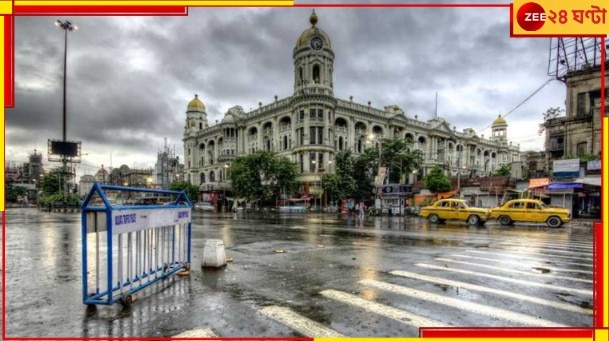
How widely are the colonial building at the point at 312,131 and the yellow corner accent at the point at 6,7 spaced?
4265cm

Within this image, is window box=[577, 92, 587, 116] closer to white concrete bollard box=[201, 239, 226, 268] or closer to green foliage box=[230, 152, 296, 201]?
green foliage box=[230, 152, 296, 201]

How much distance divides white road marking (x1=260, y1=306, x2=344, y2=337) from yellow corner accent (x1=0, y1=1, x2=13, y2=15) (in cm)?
439

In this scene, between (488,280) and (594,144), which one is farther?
(594,144)

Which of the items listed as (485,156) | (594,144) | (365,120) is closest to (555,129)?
(594,144)

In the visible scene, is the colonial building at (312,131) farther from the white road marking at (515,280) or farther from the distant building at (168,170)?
the white road marking at (515,280)

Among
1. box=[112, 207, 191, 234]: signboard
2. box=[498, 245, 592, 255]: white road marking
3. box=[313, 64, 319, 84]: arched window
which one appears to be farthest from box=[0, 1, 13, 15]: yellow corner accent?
box=[313, 64, 319, 84]: arched window

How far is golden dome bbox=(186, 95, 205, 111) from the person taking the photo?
265 feet

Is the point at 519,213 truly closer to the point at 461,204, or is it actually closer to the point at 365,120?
the point at 461,204

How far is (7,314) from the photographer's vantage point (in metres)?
4.55

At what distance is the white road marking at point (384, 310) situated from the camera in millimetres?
4160

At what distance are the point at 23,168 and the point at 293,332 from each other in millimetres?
162331

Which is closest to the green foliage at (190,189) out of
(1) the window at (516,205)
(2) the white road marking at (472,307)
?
(1) the window at (516,205)

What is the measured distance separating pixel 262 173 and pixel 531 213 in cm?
3284

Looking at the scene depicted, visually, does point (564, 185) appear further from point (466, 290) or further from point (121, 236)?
point (121, 236)
